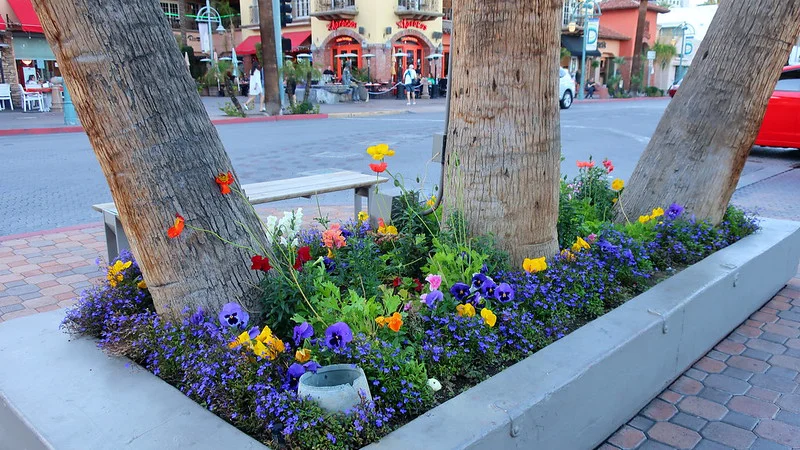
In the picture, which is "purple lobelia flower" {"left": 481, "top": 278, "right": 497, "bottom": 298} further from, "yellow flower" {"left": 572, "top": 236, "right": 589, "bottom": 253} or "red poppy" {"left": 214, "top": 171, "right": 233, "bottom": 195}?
"red poppy" {"left": 214, "top": 171, "right": 233, "bottom": 195}

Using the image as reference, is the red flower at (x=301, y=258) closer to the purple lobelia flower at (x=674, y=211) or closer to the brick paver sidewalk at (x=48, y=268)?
the brick paver sidewalk at (x=48, y=268)

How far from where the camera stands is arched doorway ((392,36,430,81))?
111 ft

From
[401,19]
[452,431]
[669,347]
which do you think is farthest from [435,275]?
[401,19]

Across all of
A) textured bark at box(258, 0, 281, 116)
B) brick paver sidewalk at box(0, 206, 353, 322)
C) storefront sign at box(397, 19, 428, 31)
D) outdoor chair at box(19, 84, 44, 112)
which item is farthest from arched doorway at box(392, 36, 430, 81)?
brick paver sidewalk at box(0, 206, 353, 322)

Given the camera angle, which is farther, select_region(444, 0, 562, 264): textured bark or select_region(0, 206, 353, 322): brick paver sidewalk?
select_region(0, 206, 353, 322): brick paver sidewalk

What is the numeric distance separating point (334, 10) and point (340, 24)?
1.23m

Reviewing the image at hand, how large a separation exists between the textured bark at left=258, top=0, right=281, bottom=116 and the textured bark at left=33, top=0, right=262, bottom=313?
1739 cm

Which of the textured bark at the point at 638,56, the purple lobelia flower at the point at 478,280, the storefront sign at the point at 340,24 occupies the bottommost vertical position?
the purple lobelia flower at the point at 478,280

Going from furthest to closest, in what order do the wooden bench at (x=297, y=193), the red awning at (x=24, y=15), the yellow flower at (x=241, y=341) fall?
the red awning at (x=24, y=15)
the wooden bench at (x=297, y=193)
the yellow flower at (x=241, y=341)

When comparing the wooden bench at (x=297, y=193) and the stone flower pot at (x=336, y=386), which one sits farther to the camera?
the wooden bench at (x=297, y=193)

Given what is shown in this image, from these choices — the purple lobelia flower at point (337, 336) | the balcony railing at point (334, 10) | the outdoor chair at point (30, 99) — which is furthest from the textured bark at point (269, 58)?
the purple lobelia flower at point (337, 336)

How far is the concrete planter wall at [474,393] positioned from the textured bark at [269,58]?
17.1 meters

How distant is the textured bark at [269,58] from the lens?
18766mm

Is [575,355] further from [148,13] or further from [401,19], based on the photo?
[401,19]
